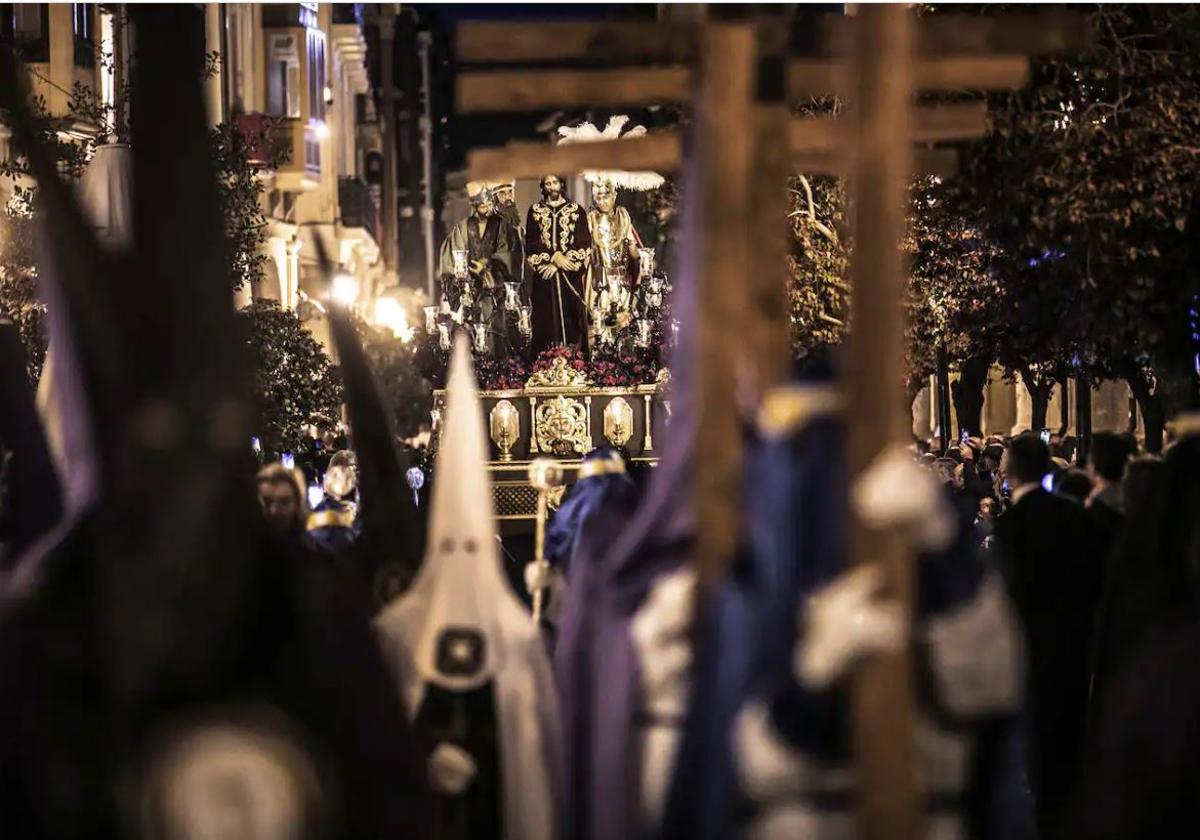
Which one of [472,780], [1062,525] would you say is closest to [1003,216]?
[1062,525]

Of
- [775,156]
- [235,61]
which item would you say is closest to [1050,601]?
[775,156]

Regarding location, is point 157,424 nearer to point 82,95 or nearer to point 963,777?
point 963,777

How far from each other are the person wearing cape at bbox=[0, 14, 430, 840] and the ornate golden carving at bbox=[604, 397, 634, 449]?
44.2 ft

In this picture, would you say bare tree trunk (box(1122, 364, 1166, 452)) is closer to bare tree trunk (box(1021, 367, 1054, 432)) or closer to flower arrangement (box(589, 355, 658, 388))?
flower arrangement (box(589, 355, 658, 388))

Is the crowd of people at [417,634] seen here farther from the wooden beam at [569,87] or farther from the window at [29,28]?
the window at [29,28]

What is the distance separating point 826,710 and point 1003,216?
35.6 feet

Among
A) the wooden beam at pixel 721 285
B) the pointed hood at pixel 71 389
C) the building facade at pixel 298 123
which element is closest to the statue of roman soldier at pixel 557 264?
the building facade at pixel 298 123

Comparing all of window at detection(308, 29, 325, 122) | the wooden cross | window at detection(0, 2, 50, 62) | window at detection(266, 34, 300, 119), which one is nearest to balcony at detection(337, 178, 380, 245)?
window at detection(308, 29, 325, 122)

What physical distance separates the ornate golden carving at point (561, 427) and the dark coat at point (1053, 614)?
9.53 metres

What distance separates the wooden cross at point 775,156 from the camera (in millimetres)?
5332

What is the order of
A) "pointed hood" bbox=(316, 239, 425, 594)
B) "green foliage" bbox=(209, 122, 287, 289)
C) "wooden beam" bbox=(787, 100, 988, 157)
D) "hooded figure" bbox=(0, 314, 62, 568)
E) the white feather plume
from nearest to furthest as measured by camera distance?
1. "hooded figure" bbox=(0, 314, 62, 568)
2. "pointed hood" bbox=(316, 239, 425, 594)
3. "wooden beam" bbox=(787, 100, 988, 157)
4. the white feather plume
5. "green foliage" bbox=(209, 122, 287, 289)

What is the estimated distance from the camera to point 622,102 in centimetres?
814

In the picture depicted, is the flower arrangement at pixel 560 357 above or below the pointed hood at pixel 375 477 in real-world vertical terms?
above

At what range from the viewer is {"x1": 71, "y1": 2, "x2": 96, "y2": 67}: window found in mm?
26719
